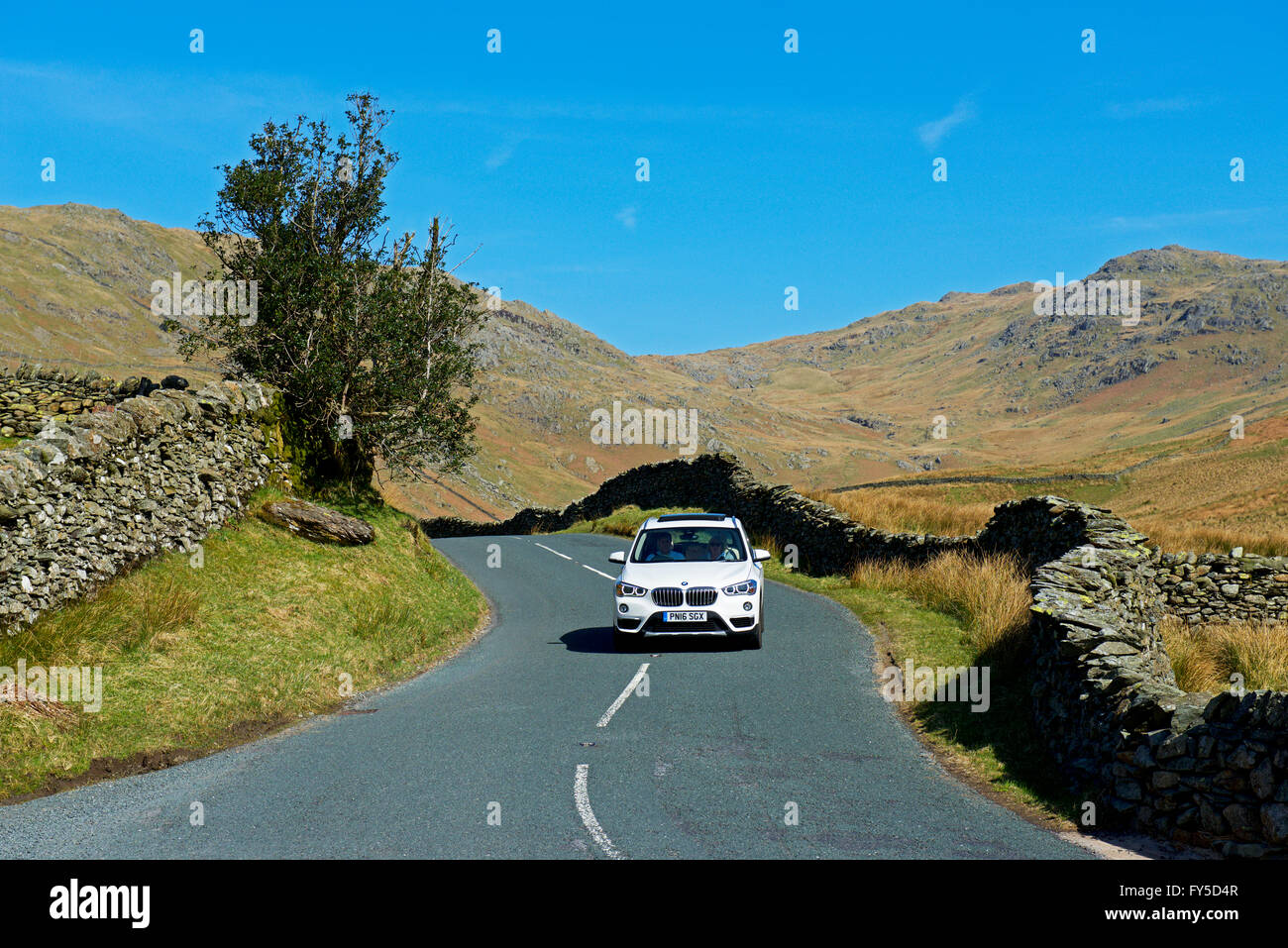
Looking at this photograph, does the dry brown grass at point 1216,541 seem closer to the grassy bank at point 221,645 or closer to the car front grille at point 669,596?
the car front grille at point 669,596

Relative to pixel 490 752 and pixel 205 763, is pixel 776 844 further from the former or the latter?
pixel 205 763

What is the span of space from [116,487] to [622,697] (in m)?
6.99

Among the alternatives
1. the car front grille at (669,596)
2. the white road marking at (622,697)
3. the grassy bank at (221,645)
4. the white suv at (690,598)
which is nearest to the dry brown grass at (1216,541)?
the white suv at (690,598)

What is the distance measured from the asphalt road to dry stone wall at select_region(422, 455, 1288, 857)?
37.0 inches

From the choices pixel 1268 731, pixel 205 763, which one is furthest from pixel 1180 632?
pixel 205 763

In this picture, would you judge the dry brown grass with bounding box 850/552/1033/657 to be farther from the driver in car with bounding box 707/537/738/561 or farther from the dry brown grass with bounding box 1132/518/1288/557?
the dry brown grass with bounding box 1132/518/1288/557

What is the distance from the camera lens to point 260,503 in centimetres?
1606

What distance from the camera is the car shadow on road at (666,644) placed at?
1487 cm

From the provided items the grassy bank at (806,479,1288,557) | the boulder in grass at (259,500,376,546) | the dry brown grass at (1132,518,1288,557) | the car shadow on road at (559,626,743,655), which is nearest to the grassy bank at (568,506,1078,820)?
the car shadow on road at (559,626,743,655)

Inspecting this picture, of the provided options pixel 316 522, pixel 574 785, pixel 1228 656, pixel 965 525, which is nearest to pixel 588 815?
pixel 574 785

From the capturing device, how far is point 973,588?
16.1 meters

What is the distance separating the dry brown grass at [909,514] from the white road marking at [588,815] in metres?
18.7

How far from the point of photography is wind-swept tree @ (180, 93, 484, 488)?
18.1 m
